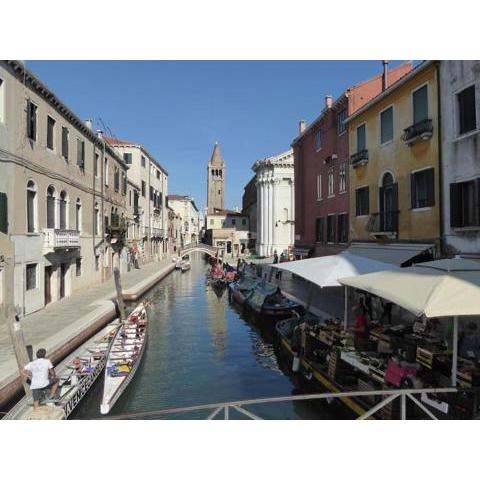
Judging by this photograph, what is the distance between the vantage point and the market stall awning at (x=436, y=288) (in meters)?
5.82

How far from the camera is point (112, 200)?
31.4 meters

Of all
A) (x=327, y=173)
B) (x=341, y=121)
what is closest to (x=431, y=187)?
(x=341, y=121)

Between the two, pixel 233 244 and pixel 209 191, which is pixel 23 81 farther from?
pixel 209 191

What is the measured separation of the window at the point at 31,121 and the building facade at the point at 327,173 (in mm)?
15029

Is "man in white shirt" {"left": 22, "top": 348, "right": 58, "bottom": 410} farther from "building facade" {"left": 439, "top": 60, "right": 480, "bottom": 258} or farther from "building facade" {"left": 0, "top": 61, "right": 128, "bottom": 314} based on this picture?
"building facade" {"left": 439, "top": 60, "right": 480, "bottom": 258}

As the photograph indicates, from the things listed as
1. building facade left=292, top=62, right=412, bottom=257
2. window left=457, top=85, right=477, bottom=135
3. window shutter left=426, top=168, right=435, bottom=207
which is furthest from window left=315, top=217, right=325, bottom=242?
A: window left=457, top=85, right=477, bottom=135

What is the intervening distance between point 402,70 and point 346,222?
8.67 m

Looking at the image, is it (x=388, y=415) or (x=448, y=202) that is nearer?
(x=388, y=415)

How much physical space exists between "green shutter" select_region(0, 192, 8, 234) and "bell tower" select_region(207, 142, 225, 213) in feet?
290

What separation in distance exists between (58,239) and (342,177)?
15.0 meters

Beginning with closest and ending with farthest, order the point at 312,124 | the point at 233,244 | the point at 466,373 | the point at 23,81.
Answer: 1. the point at 466,373
2. the point at 23,81
3. the point at 312,124
4. the point at 233,244

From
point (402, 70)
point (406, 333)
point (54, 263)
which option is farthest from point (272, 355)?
point (402, 70)

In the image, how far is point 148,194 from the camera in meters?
48.1

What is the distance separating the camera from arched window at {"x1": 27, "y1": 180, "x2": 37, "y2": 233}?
17.0 m
